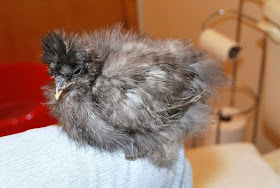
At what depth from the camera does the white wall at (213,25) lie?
105cm

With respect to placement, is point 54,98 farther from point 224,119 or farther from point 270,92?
point 224,119

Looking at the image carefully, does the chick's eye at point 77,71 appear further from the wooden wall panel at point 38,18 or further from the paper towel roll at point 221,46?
the wooden wall panel at point 38,18

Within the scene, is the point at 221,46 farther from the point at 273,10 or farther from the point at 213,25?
the point at 213,25

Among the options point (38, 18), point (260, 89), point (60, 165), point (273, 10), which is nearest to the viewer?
point (60, 165)

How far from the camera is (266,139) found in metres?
1.21

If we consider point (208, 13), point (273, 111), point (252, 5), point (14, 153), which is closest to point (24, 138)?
point (14, 153)

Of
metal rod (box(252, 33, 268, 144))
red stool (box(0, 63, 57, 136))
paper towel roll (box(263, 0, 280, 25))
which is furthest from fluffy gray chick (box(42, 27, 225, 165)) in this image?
metal rod (box(252, 33, 268, 144))

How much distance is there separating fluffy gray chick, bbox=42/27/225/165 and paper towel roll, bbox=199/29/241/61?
0.45 metres

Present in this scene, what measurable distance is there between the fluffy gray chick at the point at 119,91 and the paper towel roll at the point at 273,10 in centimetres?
40

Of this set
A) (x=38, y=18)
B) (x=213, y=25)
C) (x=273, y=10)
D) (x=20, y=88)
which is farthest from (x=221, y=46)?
(x=38, y=18)

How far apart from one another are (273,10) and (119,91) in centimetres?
52

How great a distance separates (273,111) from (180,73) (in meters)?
0.56

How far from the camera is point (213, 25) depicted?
118 cm

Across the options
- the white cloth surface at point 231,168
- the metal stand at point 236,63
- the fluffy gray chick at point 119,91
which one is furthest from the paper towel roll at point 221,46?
the fluffy gray chick at point 119,91
